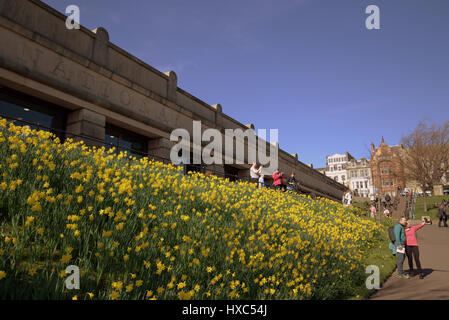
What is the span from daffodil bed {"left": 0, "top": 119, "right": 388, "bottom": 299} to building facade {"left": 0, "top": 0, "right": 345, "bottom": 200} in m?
2.73

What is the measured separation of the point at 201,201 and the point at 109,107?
295 inches

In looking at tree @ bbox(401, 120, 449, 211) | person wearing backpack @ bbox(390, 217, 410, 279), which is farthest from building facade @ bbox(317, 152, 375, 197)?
person wearing backpack @ bbox(390, 217, 410, 279)

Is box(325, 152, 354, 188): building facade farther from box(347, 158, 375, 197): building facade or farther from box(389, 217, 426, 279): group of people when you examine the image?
box(389, 217, 426, 279): group of people

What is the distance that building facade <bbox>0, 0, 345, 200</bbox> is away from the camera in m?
9.69

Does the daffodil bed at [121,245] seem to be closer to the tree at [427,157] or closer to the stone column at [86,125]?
the stone column at [86,125]

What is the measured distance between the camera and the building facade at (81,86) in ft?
31.8

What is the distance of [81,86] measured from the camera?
37.5ft

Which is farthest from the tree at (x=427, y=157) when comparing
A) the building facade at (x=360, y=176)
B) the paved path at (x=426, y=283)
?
the building facade at (x=360, y=176)

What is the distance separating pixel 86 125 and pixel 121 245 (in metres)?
9.13

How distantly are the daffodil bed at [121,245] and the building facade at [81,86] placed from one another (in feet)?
8.97
